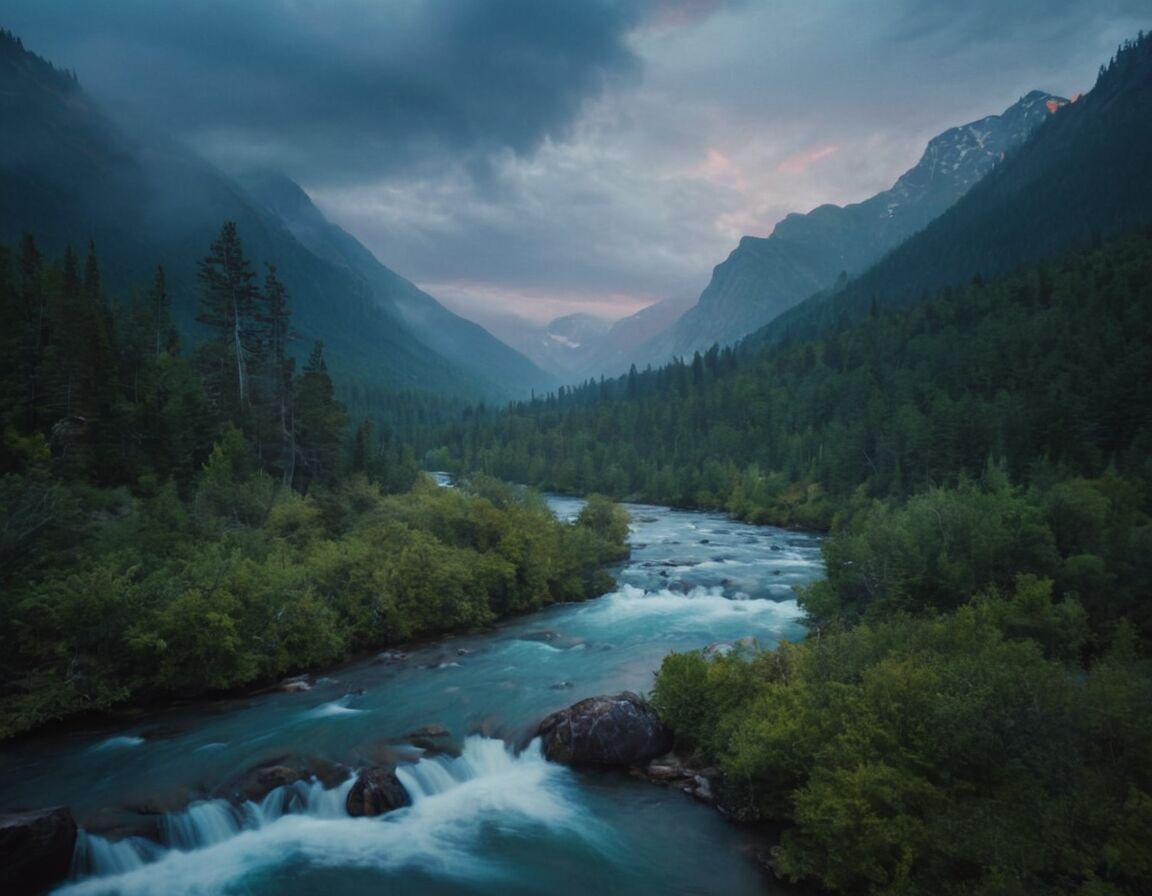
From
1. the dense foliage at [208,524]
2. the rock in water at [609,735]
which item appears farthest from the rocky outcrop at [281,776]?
the rock in water at [609,735]

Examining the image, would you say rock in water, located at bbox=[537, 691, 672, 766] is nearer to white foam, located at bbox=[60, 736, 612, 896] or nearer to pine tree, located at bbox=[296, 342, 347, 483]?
white foam, located at bbox=[60, 736, 612, 896]

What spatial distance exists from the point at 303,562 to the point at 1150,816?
A: 3453cm

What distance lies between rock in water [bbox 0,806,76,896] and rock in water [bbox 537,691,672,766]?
540 inches

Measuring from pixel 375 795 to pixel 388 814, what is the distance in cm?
69

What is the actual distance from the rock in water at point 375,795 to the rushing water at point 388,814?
336 millimetres

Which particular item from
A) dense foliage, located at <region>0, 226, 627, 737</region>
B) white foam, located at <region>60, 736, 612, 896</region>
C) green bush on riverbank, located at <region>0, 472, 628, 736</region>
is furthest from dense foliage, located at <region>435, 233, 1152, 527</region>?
white foam, located at <region>60, 736, 612, 896</region>

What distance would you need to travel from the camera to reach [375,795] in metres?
19.2

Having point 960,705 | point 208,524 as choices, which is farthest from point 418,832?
point 208,524

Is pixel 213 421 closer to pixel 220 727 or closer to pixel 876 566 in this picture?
pixel 220 727

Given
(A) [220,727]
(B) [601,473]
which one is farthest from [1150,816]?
(B) [601,473]

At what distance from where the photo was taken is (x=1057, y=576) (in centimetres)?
2958

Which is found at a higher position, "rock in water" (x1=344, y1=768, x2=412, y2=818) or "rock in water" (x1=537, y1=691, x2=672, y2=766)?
"rock in water" (x1=537, y1=691, x2=672, y2=766)

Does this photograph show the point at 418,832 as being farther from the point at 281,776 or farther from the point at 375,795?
the point at 281,776

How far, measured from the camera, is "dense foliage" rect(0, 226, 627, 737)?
24.2 metres
